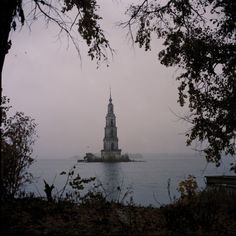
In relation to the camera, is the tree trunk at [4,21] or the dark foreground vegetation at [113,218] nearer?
the dark foreground vegetation at [113,218]

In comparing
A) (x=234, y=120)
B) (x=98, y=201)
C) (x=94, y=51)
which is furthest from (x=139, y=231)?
(x=234, y=120)

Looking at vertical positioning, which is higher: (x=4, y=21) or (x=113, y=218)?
(x=4, y=21)

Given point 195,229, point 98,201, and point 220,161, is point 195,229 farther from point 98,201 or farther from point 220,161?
point 220,161

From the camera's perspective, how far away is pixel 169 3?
13.0 m

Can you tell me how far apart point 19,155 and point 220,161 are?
9387mm

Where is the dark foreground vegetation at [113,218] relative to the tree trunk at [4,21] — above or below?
below

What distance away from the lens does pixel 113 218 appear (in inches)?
318

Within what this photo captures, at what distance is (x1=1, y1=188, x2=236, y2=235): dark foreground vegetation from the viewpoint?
6.99m

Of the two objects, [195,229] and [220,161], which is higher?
[220,161]

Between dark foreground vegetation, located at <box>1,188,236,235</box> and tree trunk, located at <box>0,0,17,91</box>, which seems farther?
tree trunk, located at <box>0,0,17,91</box>

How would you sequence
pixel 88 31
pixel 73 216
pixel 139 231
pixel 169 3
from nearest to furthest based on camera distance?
1. pixel 139 231
2. pixel 73 216
3. pixel 88 31
4. pixel 169 3

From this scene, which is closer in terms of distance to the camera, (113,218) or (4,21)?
(4,21)

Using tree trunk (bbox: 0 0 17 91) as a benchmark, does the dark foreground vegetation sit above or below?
below

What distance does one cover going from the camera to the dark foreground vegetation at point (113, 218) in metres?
6.99
